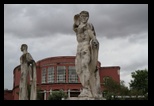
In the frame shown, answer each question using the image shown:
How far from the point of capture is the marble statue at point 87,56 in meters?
10.5

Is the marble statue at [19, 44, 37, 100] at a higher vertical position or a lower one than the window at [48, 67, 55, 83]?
lower

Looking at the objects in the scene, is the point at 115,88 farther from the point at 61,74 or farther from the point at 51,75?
the point at 51,75

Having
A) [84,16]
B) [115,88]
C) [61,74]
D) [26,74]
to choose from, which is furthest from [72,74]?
[84,16]

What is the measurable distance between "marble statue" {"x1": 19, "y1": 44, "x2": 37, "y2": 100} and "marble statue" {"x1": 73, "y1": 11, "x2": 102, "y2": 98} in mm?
2699

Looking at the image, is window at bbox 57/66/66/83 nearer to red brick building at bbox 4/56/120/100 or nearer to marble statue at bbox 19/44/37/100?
red brick building at bbox 4/56/120/100

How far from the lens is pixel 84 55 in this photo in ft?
35.1

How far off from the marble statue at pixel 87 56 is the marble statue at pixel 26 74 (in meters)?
2.70

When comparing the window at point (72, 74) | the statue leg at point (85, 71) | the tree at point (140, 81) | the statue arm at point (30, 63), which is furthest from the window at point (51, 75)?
the statue leg at point (85, 71)

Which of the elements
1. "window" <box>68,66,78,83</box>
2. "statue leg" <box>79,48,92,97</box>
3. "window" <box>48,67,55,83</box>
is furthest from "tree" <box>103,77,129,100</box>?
"statue leg" <box>79,48,92,97</box>

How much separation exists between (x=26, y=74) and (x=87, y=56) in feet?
10.8

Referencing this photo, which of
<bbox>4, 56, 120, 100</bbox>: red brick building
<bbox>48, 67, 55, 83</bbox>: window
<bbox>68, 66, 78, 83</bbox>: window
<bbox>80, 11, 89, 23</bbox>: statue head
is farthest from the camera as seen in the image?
<bbox>48, 67, 55, 83</bbox>: window

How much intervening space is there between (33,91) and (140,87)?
168ft

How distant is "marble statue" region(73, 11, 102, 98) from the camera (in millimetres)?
10539
